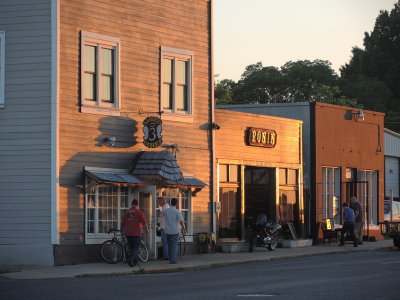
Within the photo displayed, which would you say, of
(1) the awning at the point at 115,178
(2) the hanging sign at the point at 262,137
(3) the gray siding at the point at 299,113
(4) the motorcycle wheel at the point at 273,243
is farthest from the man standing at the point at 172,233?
(3) the gray siding at the point at 299,113

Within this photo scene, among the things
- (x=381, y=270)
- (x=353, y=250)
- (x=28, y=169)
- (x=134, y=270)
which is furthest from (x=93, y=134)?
(x=353, y=250)

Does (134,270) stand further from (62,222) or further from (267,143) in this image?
(267,143)

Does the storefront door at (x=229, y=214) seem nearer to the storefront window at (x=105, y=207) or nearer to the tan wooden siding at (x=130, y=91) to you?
the tan wooden siding at (x=130, y=91)

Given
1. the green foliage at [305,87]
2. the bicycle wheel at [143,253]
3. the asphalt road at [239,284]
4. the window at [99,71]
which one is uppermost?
the green foliage at [305,87]

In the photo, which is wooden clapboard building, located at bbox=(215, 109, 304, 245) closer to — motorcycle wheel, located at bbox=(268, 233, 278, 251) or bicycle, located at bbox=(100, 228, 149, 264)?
motorcycle wheel, located at bbox=(268, 233, 278, 251)

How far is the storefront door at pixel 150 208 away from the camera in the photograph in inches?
1230

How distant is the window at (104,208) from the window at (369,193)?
Result: 17056mm

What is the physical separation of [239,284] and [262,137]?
17.6 m

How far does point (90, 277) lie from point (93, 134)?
21.2 ft

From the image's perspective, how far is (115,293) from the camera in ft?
63.2

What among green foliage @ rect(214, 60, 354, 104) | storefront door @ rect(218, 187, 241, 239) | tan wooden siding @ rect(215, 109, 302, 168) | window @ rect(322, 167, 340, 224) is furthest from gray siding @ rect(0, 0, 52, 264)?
green foliage @ rect(214, 60, 354, 104)

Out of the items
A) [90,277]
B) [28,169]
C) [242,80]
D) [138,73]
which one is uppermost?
[242,80]

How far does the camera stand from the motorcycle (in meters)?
35.3

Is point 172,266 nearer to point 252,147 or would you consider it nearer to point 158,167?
point 158,167
